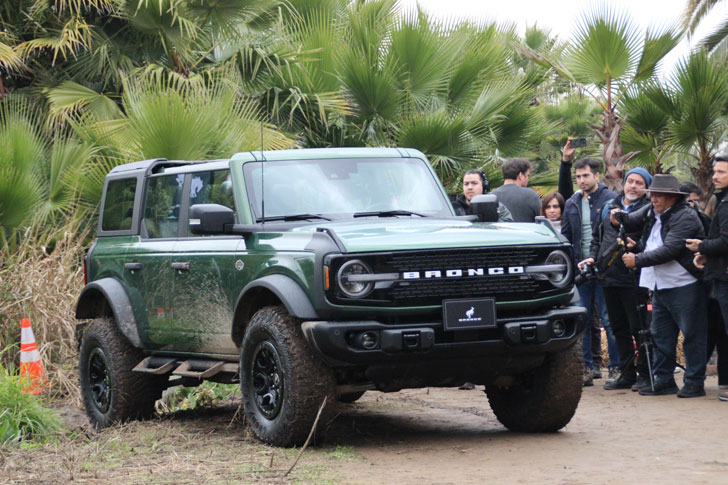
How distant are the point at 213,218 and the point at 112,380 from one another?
7.14 feet

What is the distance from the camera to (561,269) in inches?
263

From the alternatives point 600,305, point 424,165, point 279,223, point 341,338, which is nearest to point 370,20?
point 600,305

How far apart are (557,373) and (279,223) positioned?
205 cm

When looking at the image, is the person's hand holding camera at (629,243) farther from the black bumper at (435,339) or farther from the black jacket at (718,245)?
the black bumper at (435,339)

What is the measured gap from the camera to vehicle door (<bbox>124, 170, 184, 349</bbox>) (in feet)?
26.1

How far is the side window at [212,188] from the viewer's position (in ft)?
24.5

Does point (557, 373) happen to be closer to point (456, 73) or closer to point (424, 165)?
point (424, 165)

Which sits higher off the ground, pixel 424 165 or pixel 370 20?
pixel 370 20

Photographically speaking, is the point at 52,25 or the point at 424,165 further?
the point at 52,25

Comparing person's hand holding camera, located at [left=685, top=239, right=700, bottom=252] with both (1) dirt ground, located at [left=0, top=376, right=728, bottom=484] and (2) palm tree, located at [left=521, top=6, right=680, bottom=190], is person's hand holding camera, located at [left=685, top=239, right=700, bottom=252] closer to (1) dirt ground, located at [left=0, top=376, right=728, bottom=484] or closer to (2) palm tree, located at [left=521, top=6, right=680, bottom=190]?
(1) dirt ground, located at [left=0, top=376, right=728, bottom=484]

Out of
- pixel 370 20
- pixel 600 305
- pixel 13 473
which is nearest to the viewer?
pixel 13 473

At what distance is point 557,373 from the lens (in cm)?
688

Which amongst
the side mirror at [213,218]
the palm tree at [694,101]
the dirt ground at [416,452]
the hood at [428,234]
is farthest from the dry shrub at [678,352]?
the side mirror at [213,218]

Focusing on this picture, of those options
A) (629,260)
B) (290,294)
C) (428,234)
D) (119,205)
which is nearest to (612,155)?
(629,260)
